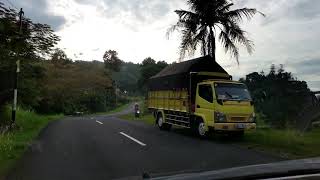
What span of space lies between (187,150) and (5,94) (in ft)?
48.3

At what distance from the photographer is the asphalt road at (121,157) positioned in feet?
37.1

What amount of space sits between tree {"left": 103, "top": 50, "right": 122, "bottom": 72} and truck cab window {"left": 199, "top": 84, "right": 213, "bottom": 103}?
97.7 meters

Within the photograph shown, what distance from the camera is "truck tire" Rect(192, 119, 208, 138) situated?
1982 cm

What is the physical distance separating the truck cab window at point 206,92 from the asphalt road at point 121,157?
1.66m

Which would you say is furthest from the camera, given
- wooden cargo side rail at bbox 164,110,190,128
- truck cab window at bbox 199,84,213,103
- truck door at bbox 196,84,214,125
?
wooden cargo side rail at bbox 164,110,190,128

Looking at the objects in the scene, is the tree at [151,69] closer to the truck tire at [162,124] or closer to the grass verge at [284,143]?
the truck tire at [162,124]

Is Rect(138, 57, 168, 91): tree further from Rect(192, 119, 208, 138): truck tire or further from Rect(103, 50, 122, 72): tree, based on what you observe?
Rect(192, 119, 208, 138): truck tire

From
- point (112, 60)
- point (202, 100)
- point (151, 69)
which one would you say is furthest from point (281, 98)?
point (112, 60)

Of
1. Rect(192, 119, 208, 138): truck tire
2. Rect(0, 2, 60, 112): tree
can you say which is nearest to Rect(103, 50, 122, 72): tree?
Rect(0, 2, 60, 112): tree

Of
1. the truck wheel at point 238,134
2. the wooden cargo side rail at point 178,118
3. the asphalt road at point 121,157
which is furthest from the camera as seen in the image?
the wooden cargo side rail at point 178,118

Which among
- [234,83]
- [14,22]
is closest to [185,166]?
[234,83]

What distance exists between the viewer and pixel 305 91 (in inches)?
933

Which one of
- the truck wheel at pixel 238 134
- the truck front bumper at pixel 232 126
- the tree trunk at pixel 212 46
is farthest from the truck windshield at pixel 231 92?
the tree trunk at pixel 212 46

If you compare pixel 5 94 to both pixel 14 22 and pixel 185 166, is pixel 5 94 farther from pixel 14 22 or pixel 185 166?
pixel 185 166
